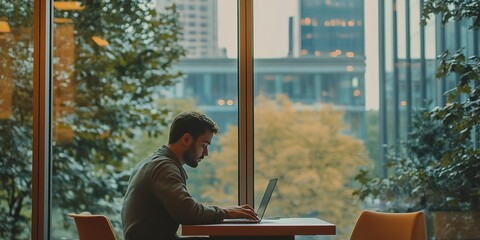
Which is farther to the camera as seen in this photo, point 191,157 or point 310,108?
point 310,108

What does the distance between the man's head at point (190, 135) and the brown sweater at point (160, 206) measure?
0.14 m

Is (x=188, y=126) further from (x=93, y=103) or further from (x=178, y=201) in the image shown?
(x=93, y=103)

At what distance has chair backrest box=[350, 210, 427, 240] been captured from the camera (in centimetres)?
384

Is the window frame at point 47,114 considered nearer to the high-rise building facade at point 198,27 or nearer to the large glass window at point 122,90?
the large glass window at point 122,90

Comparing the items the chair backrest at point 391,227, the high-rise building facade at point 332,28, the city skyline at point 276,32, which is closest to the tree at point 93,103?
the city skyline at point 276,32

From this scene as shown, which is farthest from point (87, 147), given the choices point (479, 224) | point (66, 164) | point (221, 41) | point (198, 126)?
point (479, 224)

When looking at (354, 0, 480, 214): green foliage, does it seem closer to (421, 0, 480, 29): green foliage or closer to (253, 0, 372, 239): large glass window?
(421, 0, 480, 29): green foliage

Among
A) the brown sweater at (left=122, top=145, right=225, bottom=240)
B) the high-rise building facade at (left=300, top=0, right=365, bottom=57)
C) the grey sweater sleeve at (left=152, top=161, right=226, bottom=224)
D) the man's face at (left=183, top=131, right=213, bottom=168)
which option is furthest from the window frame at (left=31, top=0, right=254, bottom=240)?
the grey sweater sleeve at (left=152, top=161, right=226, bottom=224)

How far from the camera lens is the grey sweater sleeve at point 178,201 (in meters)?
3.51

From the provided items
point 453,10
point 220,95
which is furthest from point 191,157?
point 453,10

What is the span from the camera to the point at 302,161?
203 inches

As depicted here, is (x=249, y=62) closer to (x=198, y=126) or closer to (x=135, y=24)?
(x=135, y=24)

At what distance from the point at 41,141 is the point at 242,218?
2074mm

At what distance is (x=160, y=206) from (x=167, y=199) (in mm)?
169
